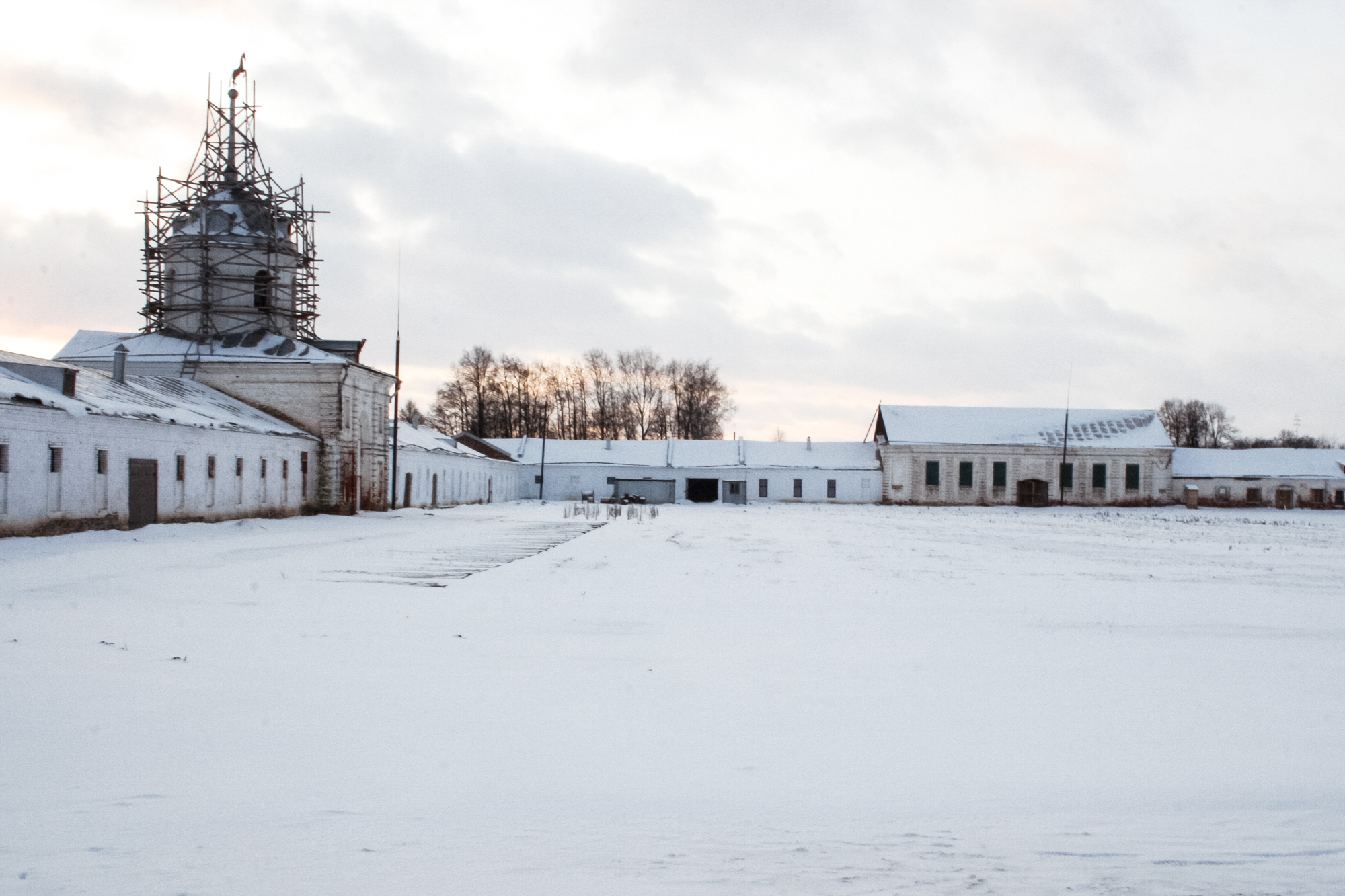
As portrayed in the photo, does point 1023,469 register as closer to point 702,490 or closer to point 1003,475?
point 1003,475

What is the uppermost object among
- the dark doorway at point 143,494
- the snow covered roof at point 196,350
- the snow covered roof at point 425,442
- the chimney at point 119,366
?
the snow covered roof at point 196,350

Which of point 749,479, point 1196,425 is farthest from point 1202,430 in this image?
point 749,479

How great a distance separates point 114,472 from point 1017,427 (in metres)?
51.3

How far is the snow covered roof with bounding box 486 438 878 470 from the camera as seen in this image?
198ft

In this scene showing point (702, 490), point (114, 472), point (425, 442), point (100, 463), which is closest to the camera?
point (100, 463)

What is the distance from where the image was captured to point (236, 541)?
20062 mm

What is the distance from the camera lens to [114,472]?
21.5m

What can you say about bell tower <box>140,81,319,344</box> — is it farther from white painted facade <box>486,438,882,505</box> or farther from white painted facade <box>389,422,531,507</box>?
white painted facade <box>486,438,882,505</box>

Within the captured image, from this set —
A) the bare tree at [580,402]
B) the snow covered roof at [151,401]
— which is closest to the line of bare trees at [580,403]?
the bare tree at [580,402]

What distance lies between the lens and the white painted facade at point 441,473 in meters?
40.3

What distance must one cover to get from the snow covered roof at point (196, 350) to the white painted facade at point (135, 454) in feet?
5.91

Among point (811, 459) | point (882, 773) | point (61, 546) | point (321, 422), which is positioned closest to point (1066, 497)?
point (811, 459)

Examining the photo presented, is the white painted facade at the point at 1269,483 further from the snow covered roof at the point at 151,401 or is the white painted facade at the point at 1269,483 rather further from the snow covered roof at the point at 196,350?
the snow covered roof at the point at 151,401

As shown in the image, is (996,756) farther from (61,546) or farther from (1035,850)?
(61,546)
